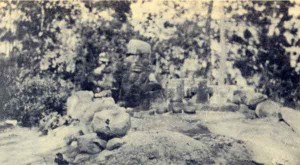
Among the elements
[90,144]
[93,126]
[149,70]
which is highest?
[149,70]

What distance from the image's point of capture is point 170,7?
13.4 ft

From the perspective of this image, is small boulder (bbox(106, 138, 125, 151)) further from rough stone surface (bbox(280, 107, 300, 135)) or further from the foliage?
rough stone surface (bbox(280, 107, 300, 135))

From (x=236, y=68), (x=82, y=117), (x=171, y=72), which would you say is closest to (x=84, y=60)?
(x=82, y=117)

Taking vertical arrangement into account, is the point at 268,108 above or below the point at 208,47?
below

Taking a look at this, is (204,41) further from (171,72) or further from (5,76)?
(5,76)

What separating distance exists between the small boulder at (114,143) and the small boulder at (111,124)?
0.16 ft

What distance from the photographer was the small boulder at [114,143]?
152 inches

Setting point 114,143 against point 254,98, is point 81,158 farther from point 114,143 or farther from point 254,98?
point 254,98

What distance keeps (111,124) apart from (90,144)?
260 millimetres

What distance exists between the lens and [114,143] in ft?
12.7

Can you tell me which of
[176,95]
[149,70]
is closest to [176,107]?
[176,95]

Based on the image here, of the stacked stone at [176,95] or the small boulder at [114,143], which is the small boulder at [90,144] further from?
the stacked stone at [176,95]

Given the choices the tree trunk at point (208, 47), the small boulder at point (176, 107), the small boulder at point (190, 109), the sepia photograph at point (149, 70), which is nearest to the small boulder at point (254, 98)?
the sepia photograph at point (149, 70)

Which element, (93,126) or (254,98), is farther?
(254,98)
